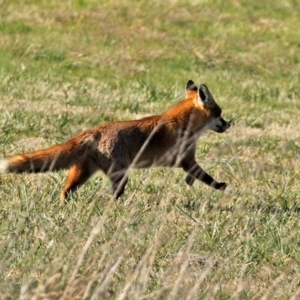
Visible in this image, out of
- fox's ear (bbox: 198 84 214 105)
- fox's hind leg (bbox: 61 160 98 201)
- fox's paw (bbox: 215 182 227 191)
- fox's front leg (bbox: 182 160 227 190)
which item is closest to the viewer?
fox's hind leg (bbox: 61 160 98 201)

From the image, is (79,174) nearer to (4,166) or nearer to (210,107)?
(4,166)

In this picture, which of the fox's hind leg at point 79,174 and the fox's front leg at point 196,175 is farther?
the fox's front leg at point 196,175

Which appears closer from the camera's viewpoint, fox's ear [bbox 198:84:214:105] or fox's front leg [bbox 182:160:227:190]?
fox's front leg [bbox 182:160:227:190]

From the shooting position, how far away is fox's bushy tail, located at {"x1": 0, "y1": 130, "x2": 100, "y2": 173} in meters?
6.91

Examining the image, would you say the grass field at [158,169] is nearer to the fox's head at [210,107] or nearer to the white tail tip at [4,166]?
the white tail tip at [4,166]

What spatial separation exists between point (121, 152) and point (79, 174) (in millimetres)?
381

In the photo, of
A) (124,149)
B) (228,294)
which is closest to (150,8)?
(124,149)

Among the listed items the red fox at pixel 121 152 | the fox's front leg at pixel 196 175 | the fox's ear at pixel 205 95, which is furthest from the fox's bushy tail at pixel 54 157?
the fox's ear at pixel 205 95

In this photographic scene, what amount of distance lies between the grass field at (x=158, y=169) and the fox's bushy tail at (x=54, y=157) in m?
0.15

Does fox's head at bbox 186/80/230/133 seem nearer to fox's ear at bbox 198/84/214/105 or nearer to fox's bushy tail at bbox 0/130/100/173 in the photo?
fox's ear at bbox 198/84/214/105

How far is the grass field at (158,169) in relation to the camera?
16.2 feet

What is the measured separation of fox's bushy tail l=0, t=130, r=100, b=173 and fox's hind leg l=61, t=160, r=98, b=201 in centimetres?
9

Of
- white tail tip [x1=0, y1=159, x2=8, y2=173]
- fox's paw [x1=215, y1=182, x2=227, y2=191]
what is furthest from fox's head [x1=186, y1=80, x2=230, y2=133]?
white tail tip [x1=0, y1=159, x2=8, y2=173]

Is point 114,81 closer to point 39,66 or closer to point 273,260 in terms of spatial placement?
point 39,66
